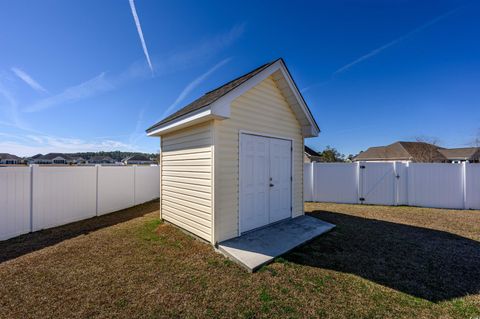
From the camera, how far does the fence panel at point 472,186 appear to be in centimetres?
780

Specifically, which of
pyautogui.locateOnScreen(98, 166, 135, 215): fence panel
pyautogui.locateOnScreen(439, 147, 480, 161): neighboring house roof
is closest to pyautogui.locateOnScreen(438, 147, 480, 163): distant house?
pyautogui.locateOnScreen(439, 147, 480, 161): neighboring house roof

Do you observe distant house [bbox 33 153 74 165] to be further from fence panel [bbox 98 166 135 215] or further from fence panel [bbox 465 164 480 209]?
fence panel [bbox 465 164 480 209]

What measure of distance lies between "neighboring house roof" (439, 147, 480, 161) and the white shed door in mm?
36822

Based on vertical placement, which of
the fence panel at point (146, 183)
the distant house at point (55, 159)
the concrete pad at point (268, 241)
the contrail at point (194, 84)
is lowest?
the concrete pad at point (268, 241)

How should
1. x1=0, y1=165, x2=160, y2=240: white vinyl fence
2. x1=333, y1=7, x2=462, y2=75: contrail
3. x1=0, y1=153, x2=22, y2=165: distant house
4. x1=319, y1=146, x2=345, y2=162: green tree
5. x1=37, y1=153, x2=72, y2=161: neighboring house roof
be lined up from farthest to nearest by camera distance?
1. x1=37, y1=153, x2=72, y2=161: neighboring house roof
2. x1=0, y1=153, x2=22, y2=165: distant house
3. x1=319, y1=146, x2=345, y2=162: green tree
4. x1=333, y1=7, x2=462, y2=75: contrail
5. x1=0, y1=165, x2=160, y2=240: white vinyl fence

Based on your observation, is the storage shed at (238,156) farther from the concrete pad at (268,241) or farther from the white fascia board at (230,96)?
the concrete pad at (268,241)

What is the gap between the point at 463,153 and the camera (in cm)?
2825

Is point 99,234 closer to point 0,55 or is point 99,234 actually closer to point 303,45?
point 0,55

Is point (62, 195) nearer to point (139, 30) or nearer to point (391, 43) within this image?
point (139, 30)

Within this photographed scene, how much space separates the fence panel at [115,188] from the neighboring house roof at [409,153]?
30.5 m

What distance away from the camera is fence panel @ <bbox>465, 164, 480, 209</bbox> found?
307 inches

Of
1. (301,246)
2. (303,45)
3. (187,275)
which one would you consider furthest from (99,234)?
(303,45)

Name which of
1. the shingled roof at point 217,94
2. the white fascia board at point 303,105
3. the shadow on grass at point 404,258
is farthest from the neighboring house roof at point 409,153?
the shingled roof at point 217,94

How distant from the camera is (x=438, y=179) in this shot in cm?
822
